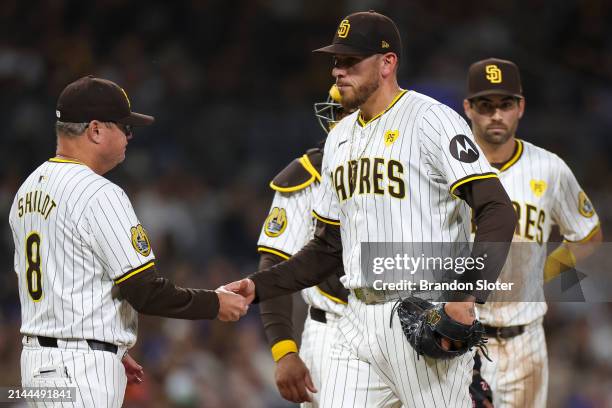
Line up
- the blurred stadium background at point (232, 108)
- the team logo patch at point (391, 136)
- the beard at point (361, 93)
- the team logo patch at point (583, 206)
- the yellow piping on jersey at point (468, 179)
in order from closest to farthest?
the yellow piping on jersey at point (468, 179)
the team logo patch at point (391, 136)
the beard at point (361, 93)
the team logo patch at point (583, 206)
the blurred stadium background at point (232, 108)

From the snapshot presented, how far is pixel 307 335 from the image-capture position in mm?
4855

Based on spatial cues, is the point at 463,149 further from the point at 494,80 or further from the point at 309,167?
the point at 494,80

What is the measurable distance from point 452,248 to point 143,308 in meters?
1.20

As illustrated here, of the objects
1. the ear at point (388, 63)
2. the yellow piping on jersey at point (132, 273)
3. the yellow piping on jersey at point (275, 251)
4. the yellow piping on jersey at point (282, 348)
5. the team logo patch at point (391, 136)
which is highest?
the ear at point (388, 63)

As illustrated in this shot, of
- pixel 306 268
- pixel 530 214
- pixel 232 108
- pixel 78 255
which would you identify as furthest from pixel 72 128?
pixel 232 108

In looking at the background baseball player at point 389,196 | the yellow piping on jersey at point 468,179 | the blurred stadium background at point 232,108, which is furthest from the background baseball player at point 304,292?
the blurred stadium background at point 232,108

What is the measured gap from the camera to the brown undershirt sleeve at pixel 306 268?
4379mm

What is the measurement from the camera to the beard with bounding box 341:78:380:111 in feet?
13.2

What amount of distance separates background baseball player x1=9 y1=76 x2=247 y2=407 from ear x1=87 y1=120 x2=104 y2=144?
0.14 feet

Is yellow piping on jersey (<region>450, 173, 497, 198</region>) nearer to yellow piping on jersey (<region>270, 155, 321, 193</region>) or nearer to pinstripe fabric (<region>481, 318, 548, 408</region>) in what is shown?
yellow piping on jersey (<region>270, 155, 321, 193</region>)

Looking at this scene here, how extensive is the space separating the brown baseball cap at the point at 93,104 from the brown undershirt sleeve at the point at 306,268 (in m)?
0.93

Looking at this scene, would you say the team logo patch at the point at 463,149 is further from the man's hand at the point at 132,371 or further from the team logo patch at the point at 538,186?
the man's hand at the point at 132,371

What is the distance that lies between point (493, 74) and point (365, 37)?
1.42 meters

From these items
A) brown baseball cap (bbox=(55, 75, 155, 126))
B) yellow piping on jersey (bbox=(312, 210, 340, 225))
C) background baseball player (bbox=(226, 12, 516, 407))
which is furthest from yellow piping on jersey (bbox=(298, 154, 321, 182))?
brown baseball cap (bbox=(55, 75, 155, 126))
